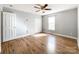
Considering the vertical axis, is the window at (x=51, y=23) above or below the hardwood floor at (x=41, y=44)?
above

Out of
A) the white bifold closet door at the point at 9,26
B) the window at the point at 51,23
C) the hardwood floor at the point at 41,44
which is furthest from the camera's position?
the window at the point at 51,23

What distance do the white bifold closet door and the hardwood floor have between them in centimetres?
16

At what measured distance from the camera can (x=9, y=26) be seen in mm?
2324

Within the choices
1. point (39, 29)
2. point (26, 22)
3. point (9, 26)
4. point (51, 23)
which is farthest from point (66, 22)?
point (9, 26)

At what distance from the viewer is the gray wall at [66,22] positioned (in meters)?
2.29

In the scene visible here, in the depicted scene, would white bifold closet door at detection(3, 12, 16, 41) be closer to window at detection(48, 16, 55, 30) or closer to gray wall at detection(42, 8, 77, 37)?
gray wall at detection(42, 8, 77, 37)

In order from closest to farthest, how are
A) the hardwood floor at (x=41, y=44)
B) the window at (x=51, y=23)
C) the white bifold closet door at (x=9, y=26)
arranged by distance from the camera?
the white bifold closet door at (x=9, y=26)
the hardwood floor at (x=41, y=44)
the window at (x=51, y=23)

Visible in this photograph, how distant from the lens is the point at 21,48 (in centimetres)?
240

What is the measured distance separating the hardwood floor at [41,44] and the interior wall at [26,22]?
6.9 inches

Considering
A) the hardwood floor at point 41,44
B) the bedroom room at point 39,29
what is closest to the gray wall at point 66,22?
the bedroom room at point 39,29

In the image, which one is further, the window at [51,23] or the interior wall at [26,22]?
the window at [51,23]

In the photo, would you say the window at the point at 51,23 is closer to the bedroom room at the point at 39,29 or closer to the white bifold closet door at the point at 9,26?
the bedroom room at the point at 39,29

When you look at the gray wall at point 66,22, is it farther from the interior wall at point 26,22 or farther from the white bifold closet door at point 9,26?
the white bifold closet door at point 9,26

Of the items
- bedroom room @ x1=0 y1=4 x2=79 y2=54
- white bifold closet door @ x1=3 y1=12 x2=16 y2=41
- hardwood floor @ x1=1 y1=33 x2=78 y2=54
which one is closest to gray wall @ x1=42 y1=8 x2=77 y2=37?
bedroom room @ x1=0 y1=4 x2=79 y2=54
